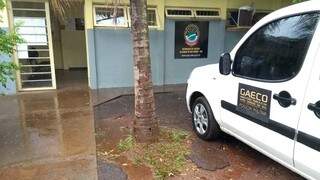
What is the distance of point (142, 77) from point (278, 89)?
6.61 ft

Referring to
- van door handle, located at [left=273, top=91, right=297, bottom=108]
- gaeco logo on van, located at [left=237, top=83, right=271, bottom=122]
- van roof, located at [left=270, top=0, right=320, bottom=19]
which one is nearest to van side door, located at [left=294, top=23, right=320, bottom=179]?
van door handle, located at [left=273, top=91, right=297, bottom=108]

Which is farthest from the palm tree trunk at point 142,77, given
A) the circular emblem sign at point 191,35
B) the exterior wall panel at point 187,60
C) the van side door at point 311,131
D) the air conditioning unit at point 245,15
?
the air conditioning unit at point 245,15

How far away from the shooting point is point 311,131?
111 inches

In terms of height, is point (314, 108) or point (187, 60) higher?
point (314, 108)

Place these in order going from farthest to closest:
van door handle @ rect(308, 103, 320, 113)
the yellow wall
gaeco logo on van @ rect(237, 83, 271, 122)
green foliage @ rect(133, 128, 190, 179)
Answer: the yellow wall
green foliage @ rect(133, 128, 190, 179)
gaeco logo on van @ rect(237, 83, 271, 122)
van door handle @ rect(308, 103, 320, 113)

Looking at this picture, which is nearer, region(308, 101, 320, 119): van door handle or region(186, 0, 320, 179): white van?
region(308, 101, 320, 119): van door handle

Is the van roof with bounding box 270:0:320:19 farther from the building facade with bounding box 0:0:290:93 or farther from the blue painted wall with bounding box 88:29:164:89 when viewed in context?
the blue painted wall with bounding box 88:29:164:89

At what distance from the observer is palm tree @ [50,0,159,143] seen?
4.46 m

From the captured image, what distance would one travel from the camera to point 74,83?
31.7ft

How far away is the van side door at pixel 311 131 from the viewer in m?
2.78

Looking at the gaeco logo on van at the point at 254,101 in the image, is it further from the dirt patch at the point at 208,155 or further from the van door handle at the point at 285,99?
the dirt patch at the point at 208,155

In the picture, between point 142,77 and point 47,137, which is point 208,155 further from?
point 47,137

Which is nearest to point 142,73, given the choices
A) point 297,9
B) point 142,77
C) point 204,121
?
point 142,77

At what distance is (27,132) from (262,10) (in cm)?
803
